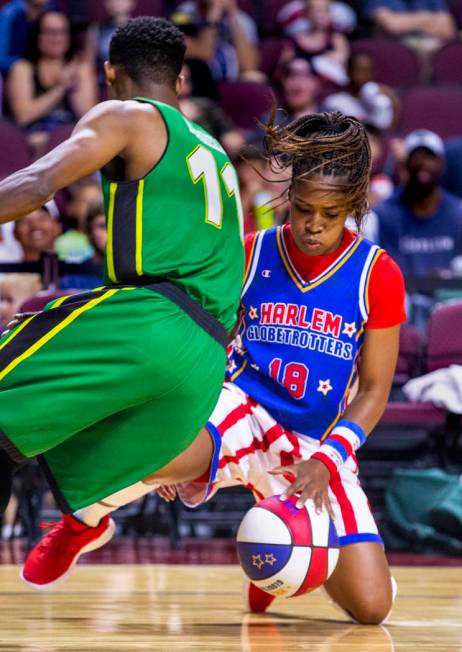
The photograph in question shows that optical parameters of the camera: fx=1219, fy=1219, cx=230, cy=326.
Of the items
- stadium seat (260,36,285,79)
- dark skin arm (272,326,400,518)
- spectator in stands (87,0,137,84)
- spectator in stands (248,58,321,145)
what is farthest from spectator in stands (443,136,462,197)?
dark skin arm (272,326,400,518)

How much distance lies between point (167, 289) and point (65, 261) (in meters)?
2.54

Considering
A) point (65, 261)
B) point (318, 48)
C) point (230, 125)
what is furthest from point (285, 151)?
point (318, 48)

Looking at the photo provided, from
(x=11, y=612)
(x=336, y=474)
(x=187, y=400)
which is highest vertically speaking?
(x=187, y=400)

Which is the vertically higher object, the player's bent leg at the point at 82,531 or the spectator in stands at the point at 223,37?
the spectator in stands at the point at 223,37

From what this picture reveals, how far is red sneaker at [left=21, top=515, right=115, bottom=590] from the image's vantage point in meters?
3.39

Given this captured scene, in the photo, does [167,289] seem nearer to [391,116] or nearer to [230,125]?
[230,125]

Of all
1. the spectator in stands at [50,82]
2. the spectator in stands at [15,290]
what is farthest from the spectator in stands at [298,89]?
the spectator in stands at [15,290]

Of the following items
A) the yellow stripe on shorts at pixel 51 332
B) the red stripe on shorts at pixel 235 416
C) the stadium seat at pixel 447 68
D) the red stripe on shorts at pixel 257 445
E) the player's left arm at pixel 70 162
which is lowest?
the red stripe on shorts at pixel 257 445

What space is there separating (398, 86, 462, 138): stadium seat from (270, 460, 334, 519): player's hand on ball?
5340mm

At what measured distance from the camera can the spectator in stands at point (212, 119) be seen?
7.12 metres

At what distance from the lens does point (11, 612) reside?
3.47 m

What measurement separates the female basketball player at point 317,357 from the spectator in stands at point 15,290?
209 cm

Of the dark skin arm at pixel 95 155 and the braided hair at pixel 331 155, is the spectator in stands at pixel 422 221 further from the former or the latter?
the dark skin arm at pixel 95 155

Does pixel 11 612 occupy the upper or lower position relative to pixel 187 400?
lower
